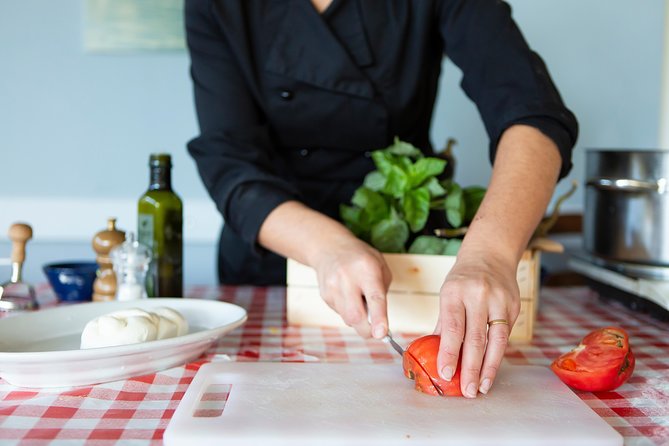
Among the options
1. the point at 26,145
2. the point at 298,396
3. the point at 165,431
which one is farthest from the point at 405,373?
the point at 26,145

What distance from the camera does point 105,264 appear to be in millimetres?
1121

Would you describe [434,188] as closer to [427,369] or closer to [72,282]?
[427,369]

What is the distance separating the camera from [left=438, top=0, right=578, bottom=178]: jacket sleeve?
104 cm

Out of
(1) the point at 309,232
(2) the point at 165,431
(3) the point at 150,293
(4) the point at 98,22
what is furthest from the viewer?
(4) the point at 98,22

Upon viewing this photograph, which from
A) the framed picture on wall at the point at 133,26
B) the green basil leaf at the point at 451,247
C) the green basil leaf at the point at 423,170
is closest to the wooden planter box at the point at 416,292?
the green basil leaf at the point at 451,247

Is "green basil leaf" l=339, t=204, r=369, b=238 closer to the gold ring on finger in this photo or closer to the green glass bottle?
the green glass bottle

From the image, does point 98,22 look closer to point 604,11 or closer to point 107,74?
point 107,74

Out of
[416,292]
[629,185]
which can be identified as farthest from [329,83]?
[629,185]

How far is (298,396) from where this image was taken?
0.70m

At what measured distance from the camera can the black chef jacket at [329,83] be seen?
109cm

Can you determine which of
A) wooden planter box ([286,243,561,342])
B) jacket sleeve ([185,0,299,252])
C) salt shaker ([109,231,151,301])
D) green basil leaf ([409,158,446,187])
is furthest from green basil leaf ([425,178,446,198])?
salt shaker ([109,231,151,301])

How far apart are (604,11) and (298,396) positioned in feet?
6.12

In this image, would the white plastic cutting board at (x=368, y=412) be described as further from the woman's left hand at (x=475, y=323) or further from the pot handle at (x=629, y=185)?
the pot handle at (x=629, y=185)

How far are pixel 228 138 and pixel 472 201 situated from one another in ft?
1.42
